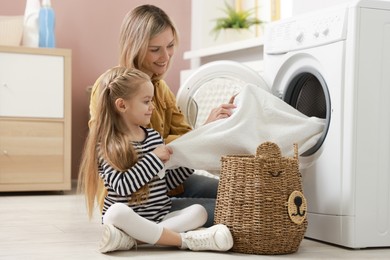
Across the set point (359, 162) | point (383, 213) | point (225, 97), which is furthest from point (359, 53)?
point (225, 97)

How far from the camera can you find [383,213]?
6.73ft

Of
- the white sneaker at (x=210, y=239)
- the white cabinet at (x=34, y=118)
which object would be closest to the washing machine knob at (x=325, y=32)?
the white sneaker at (x=210, y=239)

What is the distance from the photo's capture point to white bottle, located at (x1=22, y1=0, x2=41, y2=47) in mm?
3758

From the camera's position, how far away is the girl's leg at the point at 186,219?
2.00 m

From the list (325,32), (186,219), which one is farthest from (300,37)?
(186,219)

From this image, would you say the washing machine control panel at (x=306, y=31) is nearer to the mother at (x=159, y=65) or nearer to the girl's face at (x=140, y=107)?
the mother at (x=159, y=65)

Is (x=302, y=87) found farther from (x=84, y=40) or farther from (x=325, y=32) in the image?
(x=84, y=40)

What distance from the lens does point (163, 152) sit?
78.1 inches

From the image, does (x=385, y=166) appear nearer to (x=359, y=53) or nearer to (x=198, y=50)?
(x=359, y=53)

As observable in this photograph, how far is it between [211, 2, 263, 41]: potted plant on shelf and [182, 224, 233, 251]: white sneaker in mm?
2029

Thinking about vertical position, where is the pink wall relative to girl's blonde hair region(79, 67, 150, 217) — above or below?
above

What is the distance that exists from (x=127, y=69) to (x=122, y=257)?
58cm

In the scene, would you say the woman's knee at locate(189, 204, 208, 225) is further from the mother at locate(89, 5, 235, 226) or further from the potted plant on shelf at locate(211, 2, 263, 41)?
the potted plant on shelf at locate(211, 2, 263, 41)

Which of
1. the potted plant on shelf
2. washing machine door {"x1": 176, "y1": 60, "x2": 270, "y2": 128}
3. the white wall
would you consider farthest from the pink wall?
washing machine door {"x1": 176, "y1": 60, "x2": 270, "y2": 128}
